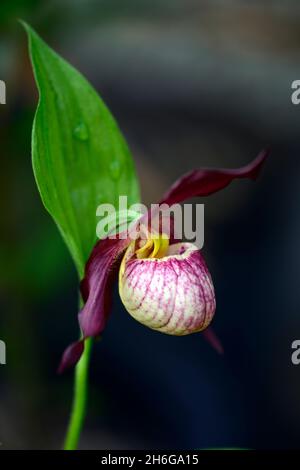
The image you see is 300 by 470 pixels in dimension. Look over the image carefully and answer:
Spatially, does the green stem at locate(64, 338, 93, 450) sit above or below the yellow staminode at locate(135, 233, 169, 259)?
below

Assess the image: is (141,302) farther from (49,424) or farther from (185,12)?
Result: (185,12)

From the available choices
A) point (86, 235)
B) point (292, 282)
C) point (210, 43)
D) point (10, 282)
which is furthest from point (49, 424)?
point (210, 43)

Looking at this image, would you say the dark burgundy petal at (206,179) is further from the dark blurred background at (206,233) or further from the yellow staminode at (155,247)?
the dark blurred background at (206,233)

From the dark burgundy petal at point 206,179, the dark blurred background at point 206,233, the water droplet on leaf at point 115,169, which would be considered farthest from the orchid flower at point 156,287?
→ the dark blurred background at point 206,233

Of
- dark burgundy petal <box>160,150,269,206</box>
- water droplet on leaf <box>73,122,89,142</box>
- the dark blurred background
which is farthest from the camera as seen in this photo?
the dark blurred background

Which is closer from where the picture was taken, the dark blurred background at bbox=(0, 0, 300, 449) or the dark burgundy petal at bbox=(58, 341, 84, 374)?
the dark burgundy petal at bbox=(58, 341, 84, 374)

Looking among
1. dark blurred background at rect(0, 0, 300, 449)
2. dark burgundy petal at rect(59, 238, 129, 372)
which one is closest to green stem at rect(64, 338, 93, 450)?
dark burgundy petal at rect(59, 238, 129, 372)

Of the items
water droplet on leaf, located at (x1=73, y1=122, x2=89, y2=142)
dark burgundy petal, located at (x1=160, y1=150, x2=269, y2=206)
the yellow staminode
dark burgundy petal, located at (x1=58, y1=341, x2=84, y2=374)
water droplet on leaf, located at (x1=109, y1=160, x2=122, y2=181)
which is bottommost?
dark burgundy petal, located at (x1=58, y1=341, x2=84, y2=374)

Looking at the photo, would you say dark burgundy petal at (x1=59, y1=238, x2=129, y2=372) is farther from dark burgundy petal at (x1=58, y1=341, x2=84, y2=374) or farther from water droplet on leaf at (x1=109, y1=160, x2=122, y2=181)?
water droplet on leaf at (x1=109, y1=160, x2=122, y2=181)
